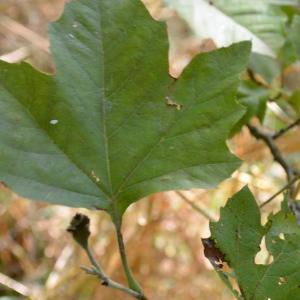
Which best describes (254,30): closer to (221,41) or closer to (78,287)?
(221,41)

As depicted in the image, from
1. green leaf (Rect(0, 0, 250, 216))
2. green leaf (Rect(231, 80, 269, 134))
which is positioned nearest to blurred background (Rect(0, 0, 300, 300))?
green leaf (Rect(231, 80, 269, 134))

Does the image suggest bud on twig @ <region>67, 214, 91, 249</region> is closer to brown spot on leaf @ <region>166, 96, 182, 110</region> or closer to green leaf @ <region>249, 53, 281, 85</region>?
brown spot on leaf @ <region>166, 96, 182, 110</region>

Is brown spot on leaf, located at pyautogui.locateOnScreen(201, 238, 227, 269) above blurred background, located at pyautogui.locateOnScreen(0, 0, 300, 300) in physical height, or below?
above

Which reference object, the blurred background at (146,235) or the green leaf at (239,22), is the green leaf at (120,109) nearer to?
the green leaf at (239,22)

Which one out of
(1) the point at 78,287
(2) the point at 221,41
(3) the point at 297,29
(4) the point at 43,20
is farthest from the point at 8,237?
(3) the point at 297,29

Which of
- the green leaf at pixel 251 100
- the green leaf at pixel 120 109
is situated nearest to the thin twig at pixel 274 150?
the green leaf at pixel 251 100
